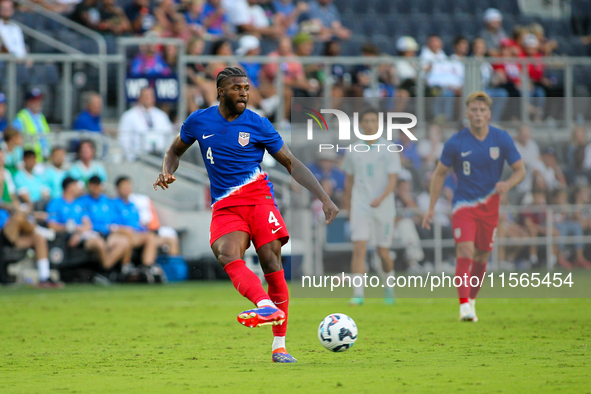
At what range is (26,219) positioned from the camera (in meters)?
14.6

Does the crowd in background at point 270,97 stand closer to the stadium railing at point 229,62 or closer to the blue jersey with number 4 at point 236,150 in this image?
the stadium railing at point 229,62

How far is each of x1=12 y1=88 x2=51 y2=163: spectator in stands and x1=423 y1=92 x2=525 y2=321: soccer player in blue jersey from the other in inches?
334

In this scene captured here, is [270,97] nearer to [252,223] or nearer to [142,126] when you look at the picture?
[142,126]

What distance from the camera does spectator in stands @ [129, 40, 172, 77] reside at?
655 inches

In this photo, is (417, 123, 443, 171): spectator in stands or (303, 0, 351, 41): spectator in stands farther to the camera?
(303, 0, 351, 41): spectator in stands

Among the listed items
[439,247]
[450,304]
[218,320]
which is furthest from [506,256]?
[218,320]

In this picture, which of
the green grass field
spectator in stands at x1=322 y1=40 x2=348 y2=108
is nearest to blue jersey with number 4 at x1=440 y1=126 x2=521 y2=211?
the green grass field

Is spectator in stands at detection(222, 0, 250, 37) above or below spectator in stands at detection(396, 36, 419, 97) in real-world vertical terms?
above

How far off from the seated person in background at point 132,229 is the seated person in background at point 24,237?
4.56 ft

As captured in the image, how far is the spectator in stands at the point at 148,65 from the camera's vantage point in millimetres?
16641

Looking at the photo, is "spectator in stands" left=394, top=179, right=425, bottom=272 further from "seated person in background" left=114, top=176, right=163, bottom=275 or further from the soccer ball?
the soccer ball

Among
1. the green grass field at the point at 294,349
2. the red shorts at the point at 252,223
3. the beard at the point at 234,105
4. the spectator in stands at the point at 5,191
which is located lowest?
the green grass field at the point at 294,349

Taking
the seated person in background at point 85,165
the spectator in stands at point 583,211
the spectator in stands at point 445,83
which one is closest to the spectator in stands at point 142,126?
the seated person in background at point 85,165

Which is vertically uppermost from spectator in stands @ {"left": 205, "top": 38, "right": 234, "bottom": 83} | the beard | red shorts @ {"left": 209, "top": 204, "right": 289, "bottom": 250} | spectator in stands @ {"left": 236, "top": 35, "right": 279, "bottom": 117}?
spectator in stands @ {"left": 205, "top": 38, "right": 234, "bottom": 83}
